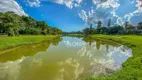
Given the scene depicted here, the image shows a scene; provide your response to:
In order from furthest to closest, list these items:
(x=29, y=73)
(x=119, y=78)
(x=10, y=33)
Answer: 1. (x=10, y=33)
2. (x=29, y=73)
3. (x=119, y=78)

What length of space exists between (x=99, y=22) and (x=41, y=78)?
419 ft

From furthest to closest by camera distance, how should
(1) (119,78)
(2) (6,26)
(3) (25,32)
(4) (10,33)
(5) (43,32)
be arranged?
(5) (43,32)
(3) (25,32)
(2) (6,26)
(4) (10,33)
(1) (119,78)

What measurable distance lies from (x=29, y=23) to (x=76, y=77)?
7602cm

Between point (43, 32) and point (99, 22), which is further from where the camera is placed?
point (99, 22)

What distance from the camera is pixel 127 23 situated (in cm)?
11338

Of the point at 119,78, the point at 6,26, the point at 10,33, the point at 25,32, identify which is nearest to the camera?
the point at 119,78

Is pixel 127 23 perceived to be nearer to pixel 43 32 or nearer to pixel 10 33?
pixel 43 32

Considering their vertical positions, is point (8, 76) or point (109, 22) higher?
point (109, 22)

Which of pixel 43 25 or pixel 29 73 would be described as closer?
pixel 29 73

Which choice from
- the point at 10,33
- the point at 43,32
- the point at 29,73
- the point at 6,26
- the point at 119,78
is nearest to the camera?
the point at 119,78

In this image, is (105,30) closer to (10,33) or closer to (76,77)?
(10,33)

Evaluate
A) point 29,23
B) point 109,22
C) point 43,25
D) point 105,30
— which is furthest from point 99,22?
point 29,23

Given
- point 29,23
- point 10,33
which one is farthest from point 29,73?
point 29,23

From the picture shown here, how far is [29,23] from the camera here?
8175 centimetres
